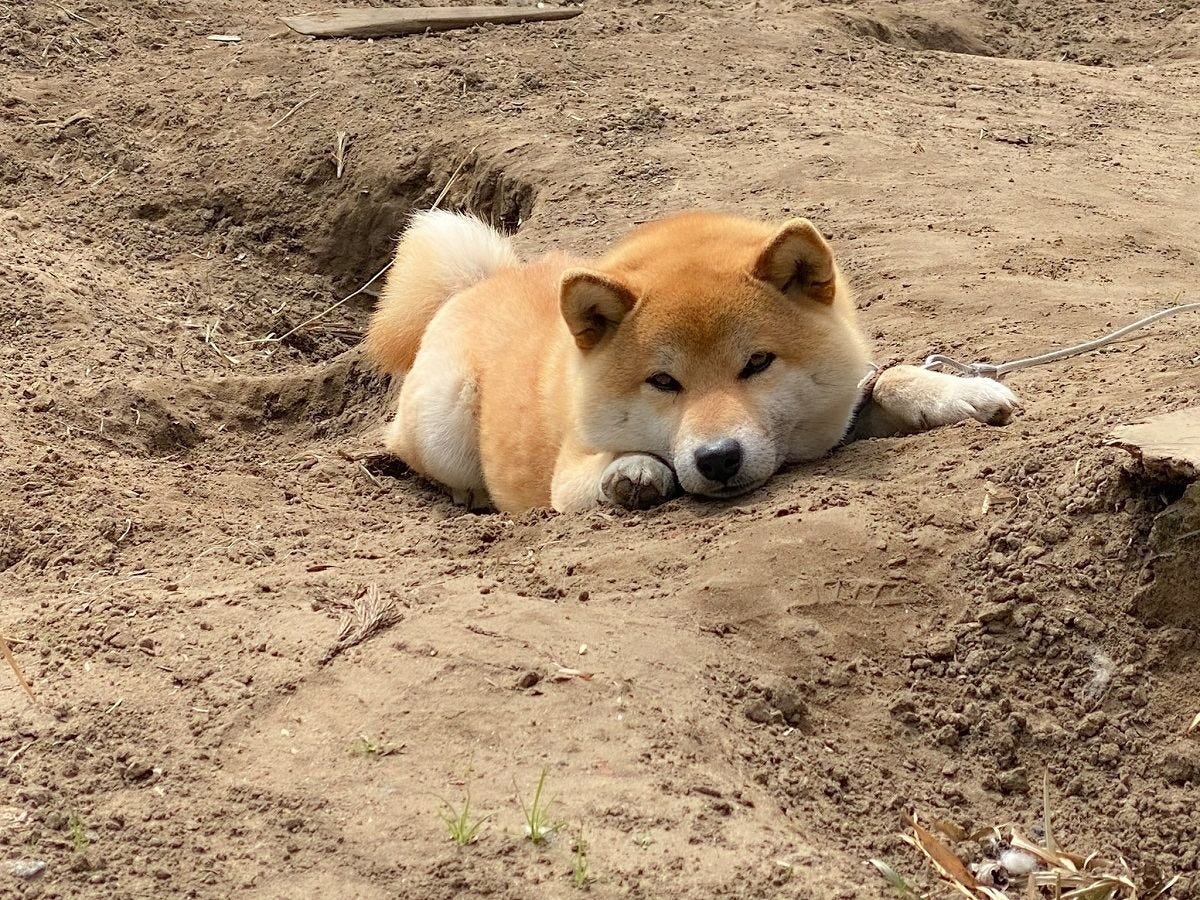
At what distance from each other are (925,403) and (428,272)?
9.54 feet

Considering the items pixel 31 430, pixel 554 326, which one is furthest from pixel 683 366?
pixel 31 430

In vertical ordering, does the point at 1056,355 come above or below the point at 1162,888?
above

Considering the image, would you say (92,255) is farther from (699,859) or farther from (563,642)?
(699,859)

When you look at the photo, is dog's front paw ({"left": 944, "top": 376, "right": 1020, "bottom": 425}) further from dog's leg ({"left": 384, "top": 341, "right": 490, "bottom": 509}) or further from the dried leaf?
dog's leg ({"left": 384, "top": 341, "right": 490, "bottom": 509})

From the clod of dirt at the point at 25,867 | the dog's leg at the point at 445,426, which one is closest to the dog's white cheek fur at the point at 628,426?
the dog's leg at the point at 445,426

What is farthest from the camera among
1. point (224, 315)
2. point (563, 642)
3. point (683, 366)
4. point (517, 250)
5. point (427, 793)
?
point (224, 315)

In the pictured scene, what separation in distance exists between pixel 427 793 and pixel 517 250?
4.58m

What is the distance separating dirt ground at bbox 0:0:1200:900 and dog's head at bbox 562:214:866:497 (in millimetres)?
165

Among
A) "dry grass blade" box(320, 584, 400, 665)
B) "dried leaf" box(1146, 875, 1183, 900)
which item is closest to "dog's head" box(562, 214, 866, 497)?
"dry grass blade" box(320, 584, 400, 665)

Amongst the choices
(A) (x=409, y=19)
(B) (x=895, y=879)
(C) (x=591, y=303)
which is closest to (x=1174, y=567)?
(B) (x=895, y=879)

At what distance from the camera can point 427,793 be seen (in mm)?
2945

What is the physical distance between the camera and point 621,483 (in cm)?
453

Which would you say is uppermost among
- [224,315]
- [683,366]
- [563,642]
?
[683,366]

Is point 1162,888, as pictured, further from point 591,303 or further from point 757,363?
point 591,303
